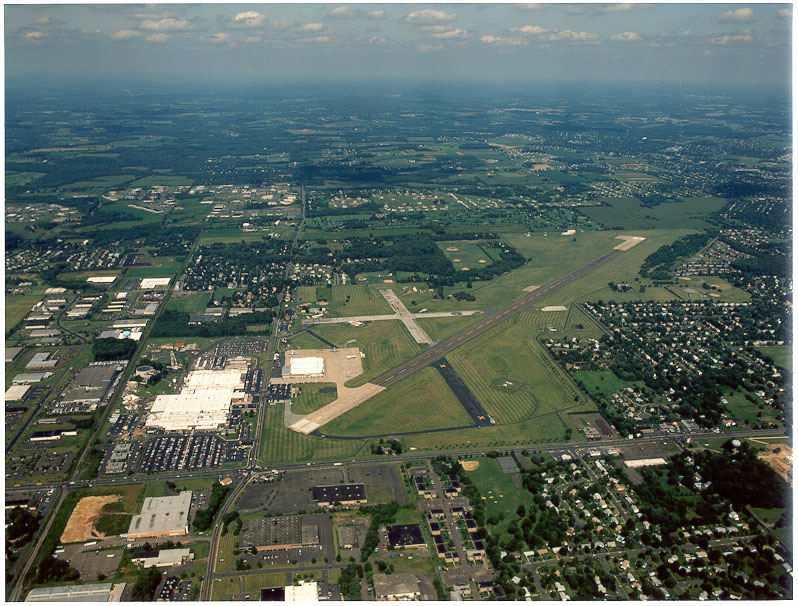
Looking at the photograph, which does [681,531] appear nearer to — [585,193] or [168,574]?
[168,574]

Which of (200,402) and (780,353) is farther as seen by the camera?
(780,353)

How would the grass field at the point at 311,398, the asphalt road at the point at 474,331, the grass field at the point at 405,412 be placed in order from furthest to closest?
the asphalt road at the point at 474,331, the grass field at the point at 311,398, the grass field at the point at 405,412

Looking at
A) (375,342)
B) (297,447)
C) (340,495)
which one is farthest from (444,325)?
(340,495)

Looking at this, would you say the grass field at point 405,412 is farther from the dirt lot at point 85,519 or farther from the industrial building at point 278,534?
the dirt lot at point 85,519


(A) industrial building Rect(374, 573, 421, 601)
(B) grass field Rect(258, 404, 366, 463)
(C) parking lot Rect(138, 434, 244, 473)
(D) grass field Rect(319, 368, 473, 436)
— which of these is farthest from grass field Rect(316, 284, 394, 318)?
(A) industrial building Rect(374, 573, 421, 601)

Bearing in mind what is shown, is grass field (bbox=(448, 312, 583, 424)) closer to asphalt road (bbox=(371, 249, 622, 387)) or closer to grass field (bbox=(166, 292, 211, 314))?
asphalt road (bbox=(371, 249, 622, 387))

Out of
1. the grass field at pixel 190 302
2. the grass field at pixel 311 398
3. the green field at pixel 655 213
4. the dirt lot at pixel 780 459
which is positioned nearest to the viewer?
the dirt lot at pixel 780 459

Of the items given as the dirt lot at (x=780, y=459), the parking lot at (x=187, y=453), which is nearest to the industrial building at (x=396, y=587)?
the parking lot at (x=187, y=453)

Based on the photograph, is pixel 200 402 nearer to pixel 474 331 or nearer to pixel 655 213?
pixel 474 331
